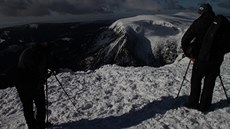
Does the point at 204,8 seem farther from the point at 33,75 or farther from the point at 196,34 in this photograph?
the point at 33,75

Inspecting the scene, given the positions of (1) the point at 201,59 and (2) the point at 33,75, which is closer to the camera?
(2) the point at 33,75

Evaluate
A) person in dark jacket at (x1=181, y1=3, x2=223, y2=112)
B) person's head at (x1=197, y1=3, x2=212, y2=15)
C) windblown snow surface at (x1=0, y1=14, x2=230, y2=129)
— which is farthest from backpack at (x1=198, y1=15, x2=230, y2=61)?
windblown snow surface at (x1=0, y1=14, x2=230, y2=129)

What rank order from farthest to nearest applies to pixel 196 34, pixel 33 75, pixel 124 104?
pixel 124 104, pixel 196 34, pixel 33 75

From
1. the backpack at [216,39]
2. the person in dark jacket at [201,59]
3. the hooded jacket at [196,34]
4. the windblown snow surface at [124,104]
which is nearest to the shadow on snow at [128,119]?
the windblown snow surface at [124,104]

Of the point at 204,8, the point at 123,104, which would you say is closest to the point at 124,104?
the point at 123,104

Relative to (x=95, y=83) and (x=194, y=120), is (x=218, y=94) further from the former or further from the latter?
(x=95, y=83)

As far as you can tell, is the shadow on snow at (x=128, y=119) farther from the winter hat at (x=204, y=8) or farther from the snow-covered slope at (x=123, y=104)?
the winter hat at (x=204, y=8)

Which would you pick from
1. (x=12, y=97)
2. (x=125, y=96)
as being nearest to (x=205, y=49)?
(x=125, y=96)
